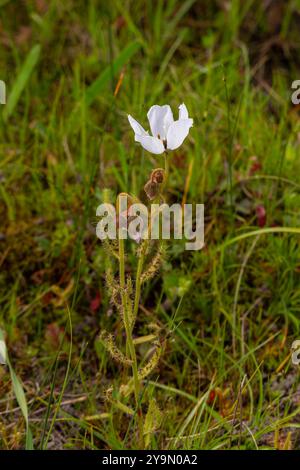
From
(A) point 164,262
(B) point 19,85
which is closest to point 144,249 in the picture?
(A) point 164,262

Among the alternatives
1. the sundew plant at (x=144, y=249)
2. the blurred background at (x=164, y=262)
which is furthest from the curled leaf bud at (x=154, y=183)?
the blurred background at (x=164, y=262)

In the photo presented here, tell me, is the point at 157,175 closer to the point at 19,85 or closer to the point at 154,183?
the point at 154,183

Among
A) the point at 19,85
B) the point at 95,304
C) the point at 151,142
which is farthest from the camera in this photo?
the point at 19,85

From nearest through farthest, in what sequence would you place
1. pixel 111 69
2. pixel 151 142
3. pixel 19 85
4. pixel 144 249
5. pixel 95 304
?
pixel 151 142 → pixel 144 249 → pixel 95 304 → pixel 111 69 → pixel 19 85

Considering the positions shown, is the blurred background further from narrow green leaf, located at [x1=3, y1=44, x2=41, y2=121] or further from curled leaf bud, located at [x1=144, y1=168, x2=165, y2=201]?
curled leaf bud, located at [x1=144, y1=168, x2=165, y2=201]

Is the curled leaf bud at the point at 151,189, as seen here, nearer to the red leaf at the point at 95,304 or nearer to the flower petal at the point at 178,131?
the flower petal at the point at 178,131

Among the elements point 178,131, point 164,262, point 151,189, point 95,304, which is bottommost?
point 95,304

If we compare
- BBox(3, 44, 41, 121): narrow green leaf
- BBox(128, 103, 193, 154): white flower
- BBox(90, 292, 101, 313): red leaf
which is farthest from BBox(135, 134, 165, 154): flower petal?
BBox(3, 44, 41, 121): narrow green leaf
